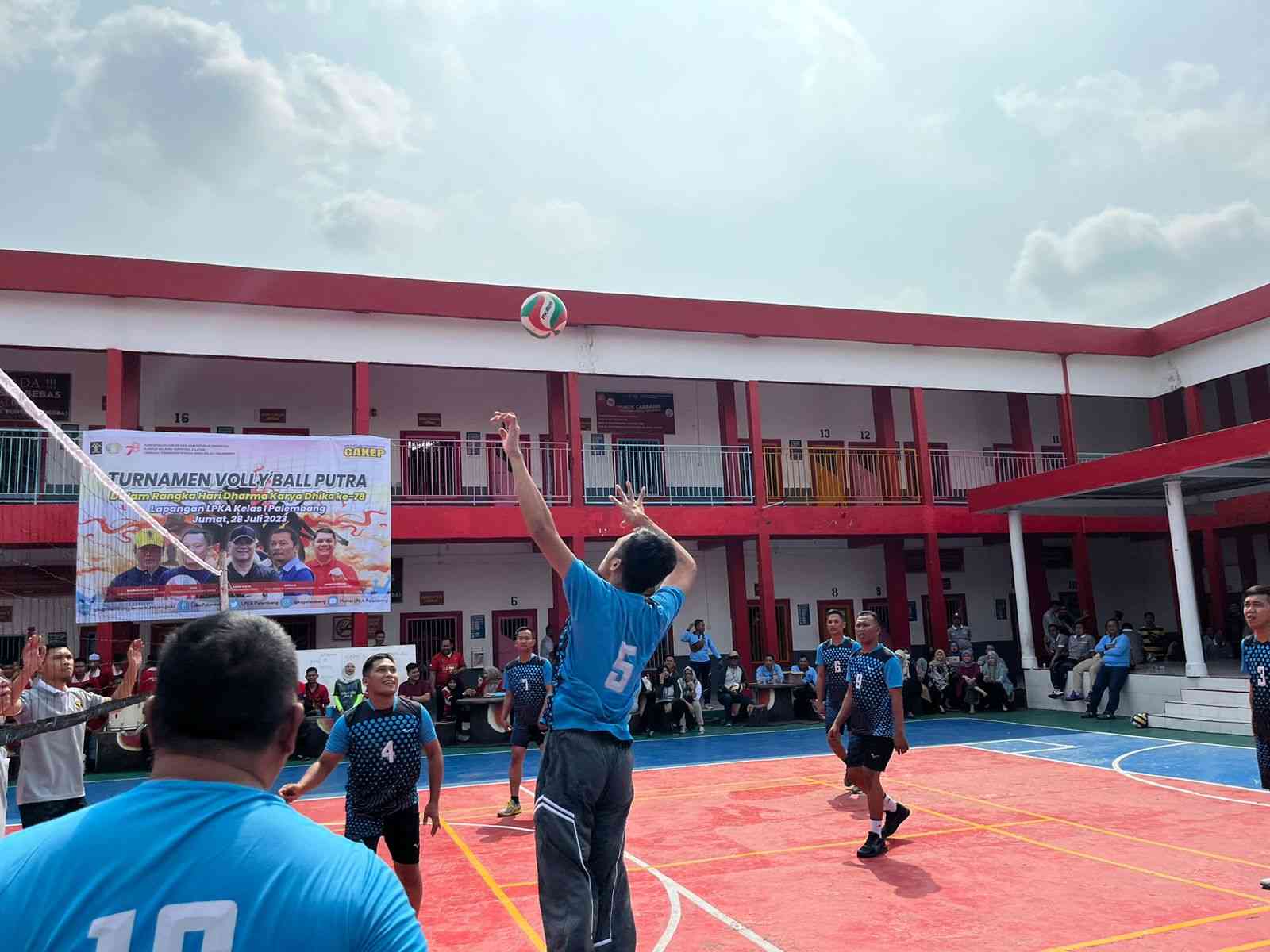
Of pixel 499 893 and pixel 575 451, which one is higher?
pixel 575 451

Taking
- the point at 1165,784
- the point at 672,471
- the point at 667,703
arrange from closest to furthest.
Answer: the point at 1165,784 < the point at 667,703 < the point at 672,471

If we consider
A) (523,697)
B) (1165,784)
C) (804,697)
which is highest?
(523,697)

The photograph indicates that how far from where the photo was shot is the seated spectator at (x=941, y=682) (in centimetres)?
1769

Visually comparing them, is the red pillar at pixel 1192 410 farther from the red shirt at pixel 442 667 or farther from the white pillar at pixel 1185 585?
the red shirt at pixel 442 667

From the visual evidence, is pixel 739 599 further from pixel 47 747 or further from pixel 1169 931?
pixel 47 747

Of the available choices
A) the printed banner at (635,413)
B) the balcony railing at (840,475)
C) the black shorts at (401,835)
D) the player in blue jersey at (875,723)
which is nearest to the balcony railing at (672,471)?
the printed banner at (635,413)

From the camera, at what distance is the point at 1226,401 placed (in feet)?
75.9

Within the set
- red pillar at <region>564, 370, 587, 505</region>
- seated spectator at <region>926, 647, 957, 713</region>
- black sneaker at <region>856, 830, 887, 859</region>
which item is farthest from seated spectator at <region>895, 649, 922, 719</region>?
black sneaker at <region>856, 830, 887, 859</region>

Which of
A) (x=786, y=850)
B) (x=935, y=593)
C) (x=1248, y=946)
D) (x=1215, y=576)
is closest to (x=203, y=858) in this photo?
(x=1248, y=946)

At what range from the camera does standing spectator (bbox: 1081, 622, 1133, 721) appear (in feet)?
51.2

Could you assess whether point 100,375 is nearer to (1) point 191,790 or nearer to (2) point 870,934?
(2) point 870,934

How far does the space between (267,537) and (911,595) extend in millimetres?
15637

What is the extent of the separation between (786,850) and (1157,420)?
767 inches

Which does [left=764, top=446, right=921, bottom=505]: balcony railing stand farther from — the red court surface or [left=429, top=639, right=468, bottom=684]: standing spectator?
the red court surface
